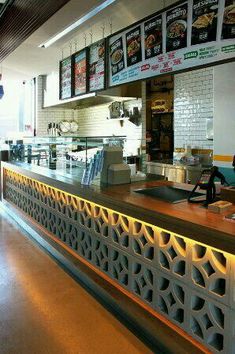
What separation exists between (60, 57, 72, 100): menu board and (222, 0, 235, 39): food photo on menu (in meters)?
3.03

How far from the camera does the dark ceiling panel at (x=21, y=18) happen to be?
3.93 metres

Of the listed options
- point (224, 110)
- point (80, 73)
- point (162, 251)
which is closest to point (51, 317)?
point (162, 251)

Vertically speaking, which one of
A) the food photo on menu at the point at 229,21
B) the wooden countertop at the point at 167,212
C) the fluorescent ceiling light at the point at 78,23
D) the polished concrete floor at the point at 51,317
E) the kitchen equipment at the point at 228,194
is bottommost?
the polished concrete floor at the point at 51,317

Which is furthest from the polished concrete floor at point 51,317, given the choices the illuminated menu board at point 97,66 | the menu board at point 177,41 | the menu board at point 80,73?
the menu board at point 80,73

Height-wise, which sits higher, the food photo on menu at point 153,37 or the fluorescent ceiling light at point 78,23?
the fluorescent ceiling light at point 78,23

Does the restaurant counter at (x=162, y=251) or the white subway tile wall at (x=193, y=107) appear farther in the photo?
the white subway tile wall at (x=193, y=107)

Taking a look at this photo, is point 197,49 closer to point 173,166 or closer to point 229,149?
point 229,149

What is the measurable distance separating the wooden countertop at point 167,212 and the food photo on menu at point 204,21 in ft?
4.14

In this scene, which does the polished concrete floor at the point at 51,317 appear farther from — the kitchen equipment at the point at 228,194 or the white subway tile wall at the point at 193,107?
the white subway tile wall at the point at 193,107

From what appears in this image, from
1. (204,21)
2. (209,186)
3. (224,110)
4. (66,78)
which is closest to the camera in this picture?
(209,186)

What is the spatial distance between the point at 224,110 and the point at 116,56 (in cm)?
152

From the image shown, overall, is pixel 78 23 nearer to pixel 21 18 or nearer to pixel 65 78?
pixel 21 18

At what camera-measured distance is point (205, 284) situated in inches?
72.8

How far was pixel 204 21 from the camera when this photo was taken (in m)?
2.67
